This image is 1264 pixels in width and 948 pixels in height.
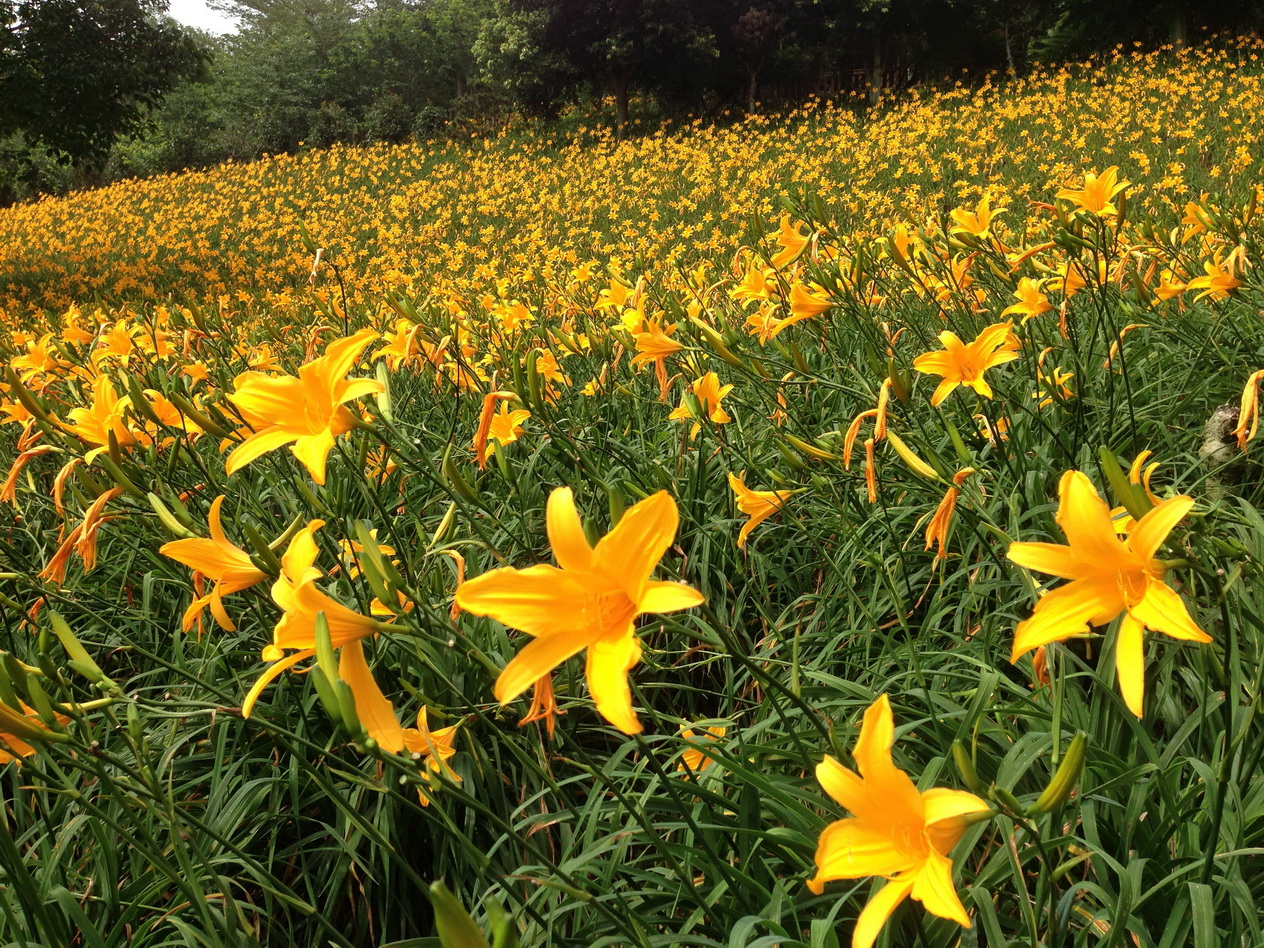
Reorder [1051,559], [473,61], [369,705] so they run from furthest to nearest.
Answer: [473,61] < [369,705] < [1051,559]

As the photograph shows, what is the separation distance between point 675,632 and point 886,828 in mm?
436

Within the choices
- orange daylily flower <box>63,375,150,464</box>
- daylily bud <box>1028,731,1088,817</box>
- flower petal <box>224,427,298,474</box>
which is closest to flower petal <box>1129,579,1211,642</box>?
daylily bud <box>1028,731,1088,817</box>

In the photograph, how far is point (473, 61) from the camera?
23.8m

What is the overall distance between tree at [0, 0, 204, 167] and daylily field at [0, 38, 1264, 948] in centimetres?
956

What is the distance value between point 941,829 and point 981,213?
2.10m

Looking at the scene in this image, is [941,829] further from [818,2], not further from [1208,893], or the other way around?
[818,2]

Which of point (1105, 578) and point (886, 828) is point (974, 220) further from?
point (886, 828)

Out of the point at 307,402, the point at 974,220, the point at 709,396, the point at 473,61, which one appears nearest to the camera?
the point at 307,402

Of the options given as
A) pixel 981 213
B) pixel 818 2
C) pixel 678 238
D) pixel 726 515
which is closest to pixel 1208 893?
pixel 726 515

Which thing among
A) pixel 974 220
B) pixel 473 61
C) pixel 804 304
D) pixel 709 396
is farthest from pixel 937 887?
pixel 473 61

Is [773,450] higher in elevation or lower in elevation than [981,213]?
lower

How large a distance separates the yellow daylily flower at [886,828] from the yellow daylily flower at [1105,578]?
0.57 ft

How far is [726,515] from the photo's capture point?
2482mm

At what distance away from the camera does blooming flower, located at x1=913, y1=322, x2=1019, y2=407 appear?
1.66m
